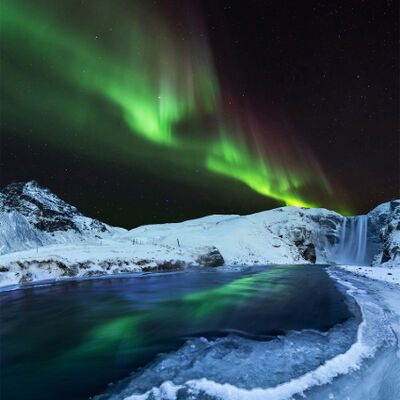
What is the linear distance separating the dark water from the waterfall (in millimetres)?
76038

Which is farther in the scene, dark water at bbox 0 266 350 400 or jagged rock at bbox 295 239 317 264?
jagged rock at bbox 295 239 317 264

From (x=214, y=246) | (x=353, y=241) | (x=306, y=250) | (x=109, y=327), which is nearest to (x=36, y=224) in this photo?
(x=306, y=250)

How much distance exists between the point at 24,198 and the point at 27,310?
22846 cm

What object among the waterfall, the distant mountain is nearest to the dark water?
the waterfall

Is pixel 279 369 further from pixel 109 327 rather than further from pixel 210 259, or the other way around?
pixel 210 259

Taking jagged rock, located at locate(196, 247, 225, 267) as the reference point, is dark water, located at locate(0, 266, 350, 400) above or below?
above

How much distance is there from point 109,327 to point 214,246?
24298mm

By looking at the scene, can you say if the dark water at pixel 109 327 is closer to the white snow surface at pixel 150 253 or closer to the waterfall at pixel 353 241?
the white snow surface at pixel 150 253

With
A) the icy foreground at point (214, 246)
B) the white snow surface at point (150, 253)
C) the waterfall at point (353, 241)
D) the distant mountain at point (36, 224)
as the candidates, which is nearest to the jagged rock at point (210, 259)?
the icy foreground at point (214, 246)

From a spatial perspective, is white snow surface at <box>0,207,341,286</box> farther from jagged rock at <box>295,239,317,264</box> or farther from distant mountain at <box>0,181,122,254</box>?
distant mountain at <box>0,181,122,254</box>

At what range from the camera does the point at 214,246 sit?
2969cm

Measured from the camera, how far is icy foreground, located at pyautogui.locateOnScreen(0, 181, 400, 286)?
16.3 meters

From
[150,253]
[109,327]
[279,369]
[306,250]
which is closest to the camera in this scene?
[279,369]

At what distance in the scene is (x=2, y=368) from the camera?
3.75 m
